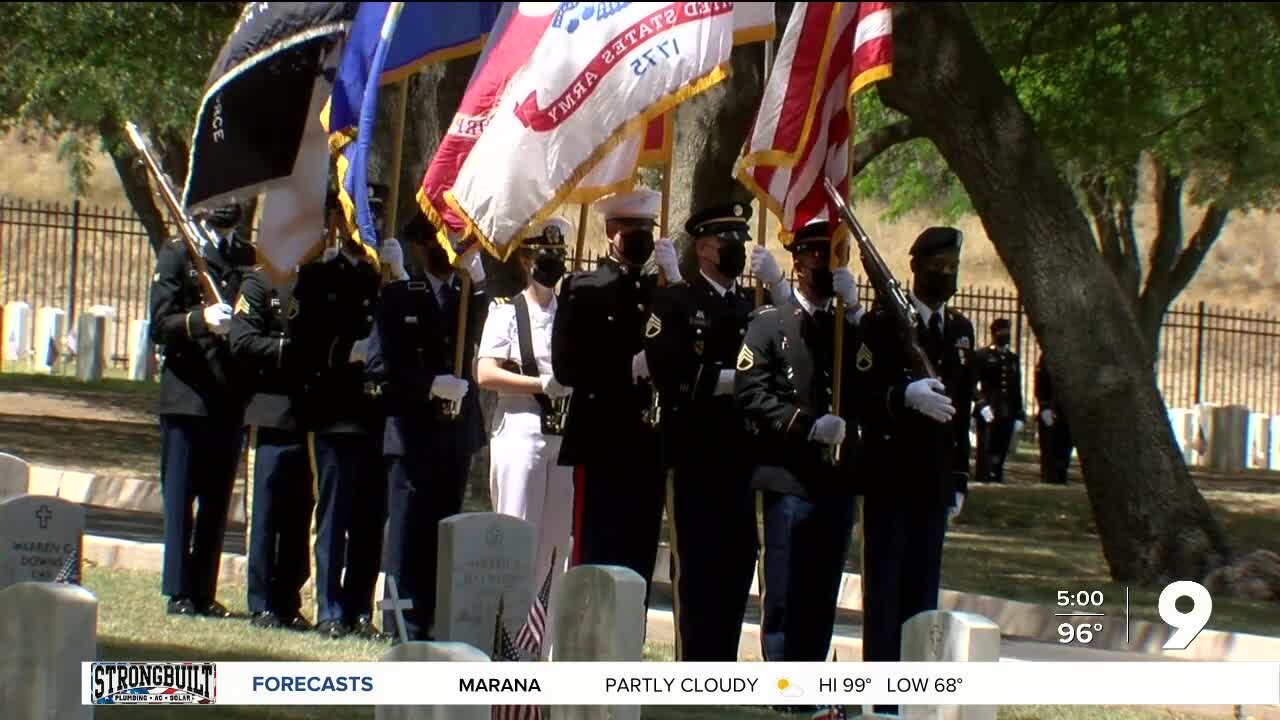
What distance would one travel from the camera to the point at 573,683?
22.9 feet

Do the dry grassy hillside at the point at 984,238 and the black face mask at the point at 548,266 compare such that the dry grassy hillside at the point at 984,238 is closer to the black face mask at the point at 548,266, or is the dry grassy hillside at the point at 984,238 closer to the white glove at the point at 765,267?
the black face mask at the point at 548,266

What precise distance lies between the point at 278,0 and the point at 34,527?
219 centimetres

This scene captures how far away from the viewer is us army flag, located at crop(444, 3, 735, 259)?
9008mm

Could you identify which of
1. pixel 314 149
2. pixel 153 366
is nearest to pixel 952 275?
pixel 314 149

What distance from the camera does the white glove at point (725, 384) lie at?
373 inches

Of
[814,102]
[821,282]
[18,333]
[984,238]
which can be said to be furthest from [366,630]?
[984,238]

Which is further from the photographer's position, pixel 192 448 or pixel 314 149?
pixel 192 448

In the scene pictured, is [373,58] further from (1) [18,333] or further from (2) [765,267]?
(1) [18,333]

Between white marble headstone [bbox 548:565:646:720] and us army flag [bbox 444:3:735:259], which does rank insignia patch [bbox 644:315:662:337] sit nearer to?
us army flag [bbox 444:3:735:259]

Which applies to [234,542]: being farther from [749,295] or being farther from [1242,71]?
[1242,71]

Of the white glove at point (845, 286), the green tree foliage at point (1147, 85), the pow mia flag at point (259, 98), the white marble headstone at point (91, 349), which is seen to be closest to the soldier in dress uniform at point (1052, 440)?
the green tree foliage at point (1147, 85)

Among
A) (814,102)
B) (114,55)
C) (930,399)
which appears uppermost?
(114,55)

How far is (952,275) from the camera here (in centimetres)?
945

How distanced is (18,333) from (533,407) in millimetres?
31794
